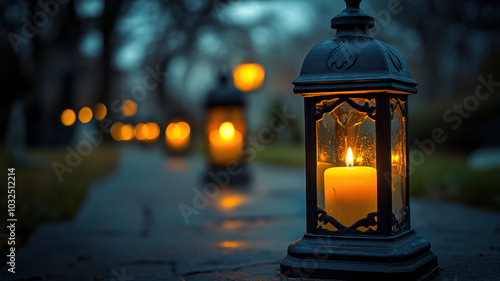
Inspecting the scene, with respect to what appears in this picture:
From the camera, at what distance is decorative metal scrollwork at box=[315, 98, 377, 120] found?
3.74 metres

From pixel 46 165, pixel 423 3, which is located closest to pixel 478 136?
pixel 423 3

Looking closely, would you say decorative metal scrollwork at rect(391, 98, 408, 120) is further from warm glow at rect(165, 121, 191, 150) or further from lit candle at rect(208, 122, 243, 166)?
warm glow at rect(165, 121, 191, 150)

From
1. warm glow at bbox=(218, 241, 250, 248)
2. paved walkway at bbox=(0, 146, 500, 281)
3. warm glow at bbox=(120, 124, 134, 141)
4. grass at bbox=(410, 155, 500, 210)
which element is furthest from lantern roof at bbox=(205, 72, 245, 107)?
warm glow at bbox=(120, 124, 134, 141)

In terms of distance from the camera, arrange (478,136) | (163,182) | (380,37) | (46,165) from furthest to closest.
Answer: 1. (380,37)
2. (478,136)
3. (46,165)
4. (163,182)

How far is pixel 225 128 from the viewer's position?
13.1m

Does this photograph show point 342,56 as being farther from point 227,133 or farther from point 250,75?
point 250,75

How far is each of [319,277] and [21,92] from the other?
15.5 m

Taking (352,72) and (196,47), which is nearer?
(352,72)

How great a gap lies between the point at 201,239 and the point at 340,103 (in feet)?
8.87

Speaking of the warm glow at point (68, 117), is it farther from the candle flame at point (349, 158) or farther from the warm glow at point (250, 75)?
the candle flame at point (349, 158)

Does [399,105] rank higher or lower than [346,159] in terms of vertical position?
higher

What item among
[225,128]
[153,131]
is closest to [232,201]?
[225,128]

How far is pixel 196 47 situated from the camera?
27.7m

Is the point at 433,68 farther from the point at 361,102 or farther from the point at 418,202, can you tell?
the point at 361,102
